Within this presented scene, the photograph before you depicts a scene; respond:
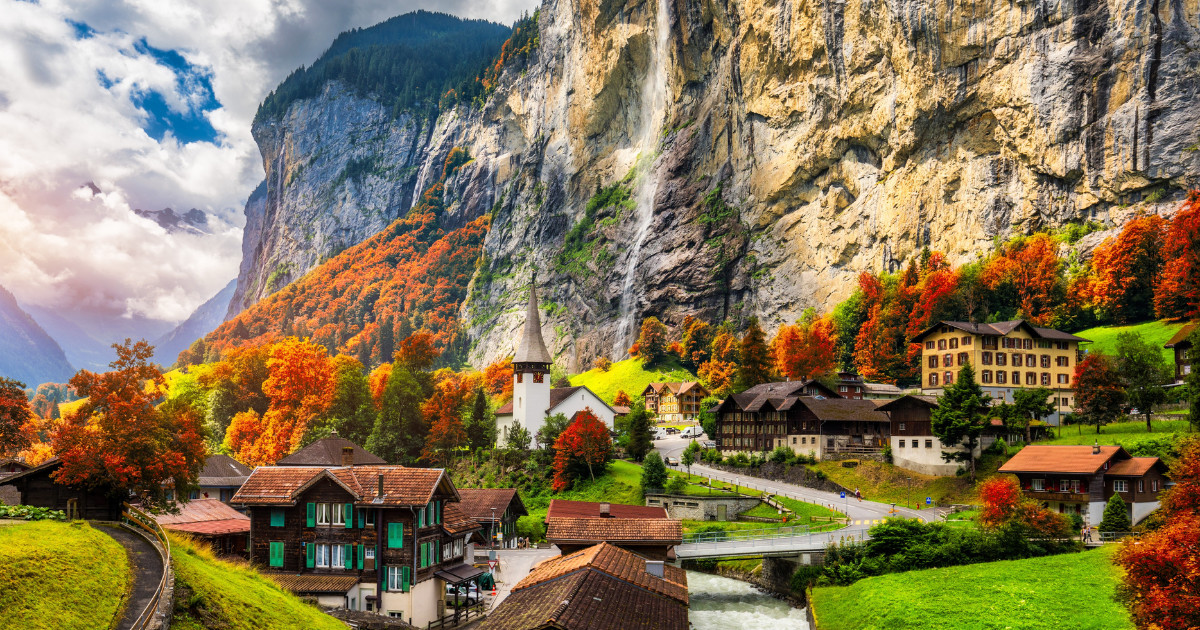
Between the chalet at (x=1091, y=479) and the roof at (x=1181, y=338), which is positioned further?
the roof at (x=1181, y=338)

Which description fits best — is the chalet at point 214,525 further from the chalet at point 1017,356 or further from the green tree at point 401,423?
the chalet at point 1017,356

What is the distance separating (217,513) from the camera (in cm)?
4897

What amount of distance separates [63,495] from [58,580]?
13.2m

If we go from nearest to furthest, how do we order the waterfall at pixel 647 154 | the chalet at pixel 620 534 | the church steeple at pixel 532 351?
1. the chalet at pixel 620 534
2. the church steeple at pixel 532 351
3. the waterfall at pixel 647 154

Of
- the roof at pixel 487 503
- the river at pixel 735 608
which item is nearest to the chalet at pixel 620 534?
the river at pixel 735 608

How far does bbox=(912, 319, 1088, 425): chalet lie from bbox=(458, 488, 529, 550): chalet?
1534 inches

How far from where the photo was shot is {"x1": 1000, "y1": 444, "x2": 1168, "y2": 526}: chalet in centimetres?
4184

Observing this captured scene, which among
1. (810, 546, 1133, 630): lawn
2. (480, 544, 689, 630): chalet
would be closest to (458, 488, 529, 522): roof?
(810, 546, 1133, 630): lawn

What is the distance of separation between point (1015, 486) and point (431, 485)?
29.9 metres

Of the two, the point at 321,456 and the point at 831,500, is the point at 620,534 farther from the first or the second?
the point at 321,456

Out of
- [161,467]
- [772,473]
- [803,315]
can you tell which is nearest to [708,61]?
[803,315]

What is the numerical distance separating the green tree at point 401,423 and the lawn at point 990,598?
169 ft

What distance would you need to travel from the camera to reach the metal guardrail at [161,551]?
1687 cm

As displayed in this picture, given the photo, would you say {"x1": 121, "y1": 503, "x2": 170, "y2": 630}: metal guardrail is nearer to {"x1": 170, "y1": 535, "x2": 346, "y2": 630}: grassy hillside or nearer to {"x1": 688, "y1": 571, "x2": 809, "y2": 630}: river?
{"x1": 170, "y1": 535, "x2": 346, "y2": 630}: grassy hillside
